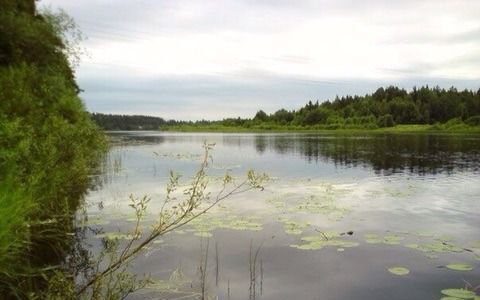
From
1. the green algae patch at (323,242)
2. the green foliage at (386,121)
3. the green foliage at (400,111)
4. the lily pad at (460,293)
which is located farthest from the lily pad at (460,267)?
the green foliage at (386,121)

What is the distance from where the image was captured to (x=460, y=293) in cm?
905

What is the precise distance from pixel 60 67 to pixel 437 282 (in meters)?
34.9

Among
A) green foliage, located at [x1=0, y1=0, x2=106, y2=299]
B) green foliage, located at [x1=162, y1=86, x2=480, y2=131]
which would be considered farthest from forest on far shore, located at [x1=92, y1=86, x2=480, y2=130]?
green foliage, located at [x1=0, y1=0, x2=106, y2=299]

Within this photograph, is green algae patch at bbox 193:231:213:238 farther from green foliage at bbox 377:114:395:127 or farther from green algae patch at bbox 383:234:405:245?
green foliage at bbox 377:114:395:127

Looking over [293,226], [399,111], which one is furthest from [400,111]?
[293,226]

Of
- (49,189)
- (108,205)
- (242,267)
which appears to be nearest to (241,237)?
(242,267)

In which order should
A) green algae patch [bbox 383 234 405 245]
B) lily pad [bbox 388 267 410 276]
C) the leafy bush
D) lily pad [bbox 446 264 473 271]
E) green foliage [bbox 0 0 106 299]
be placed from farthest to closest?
the leafy bush → green algae patch [bbox 383 234 405 245] → lily pad [bbox 446 264 473 271] → lily pad [bbox 388 267 410 276] → green foliage [bbox 0 0 106 299]

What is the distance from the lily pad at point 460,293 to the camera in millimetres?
8898

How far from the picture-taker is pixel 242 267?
11109 millimetres

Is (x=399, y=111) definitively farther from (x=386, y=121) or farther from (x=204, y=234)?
(x=204, y=234)

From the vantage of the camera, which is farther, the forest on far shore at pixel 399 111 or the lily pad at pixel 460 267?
the forest on far shore at pixel 399 111

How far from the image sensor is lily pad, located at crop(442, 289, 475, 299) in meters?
8.90

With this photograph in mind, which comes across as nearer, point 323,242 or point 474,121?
point 323,242

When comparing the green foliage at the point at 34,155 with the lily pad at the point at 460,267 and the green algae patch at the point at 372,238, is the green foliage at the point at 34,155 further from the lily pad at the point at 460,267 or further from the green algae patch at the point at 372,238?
the lily pad at the point at 460,267
